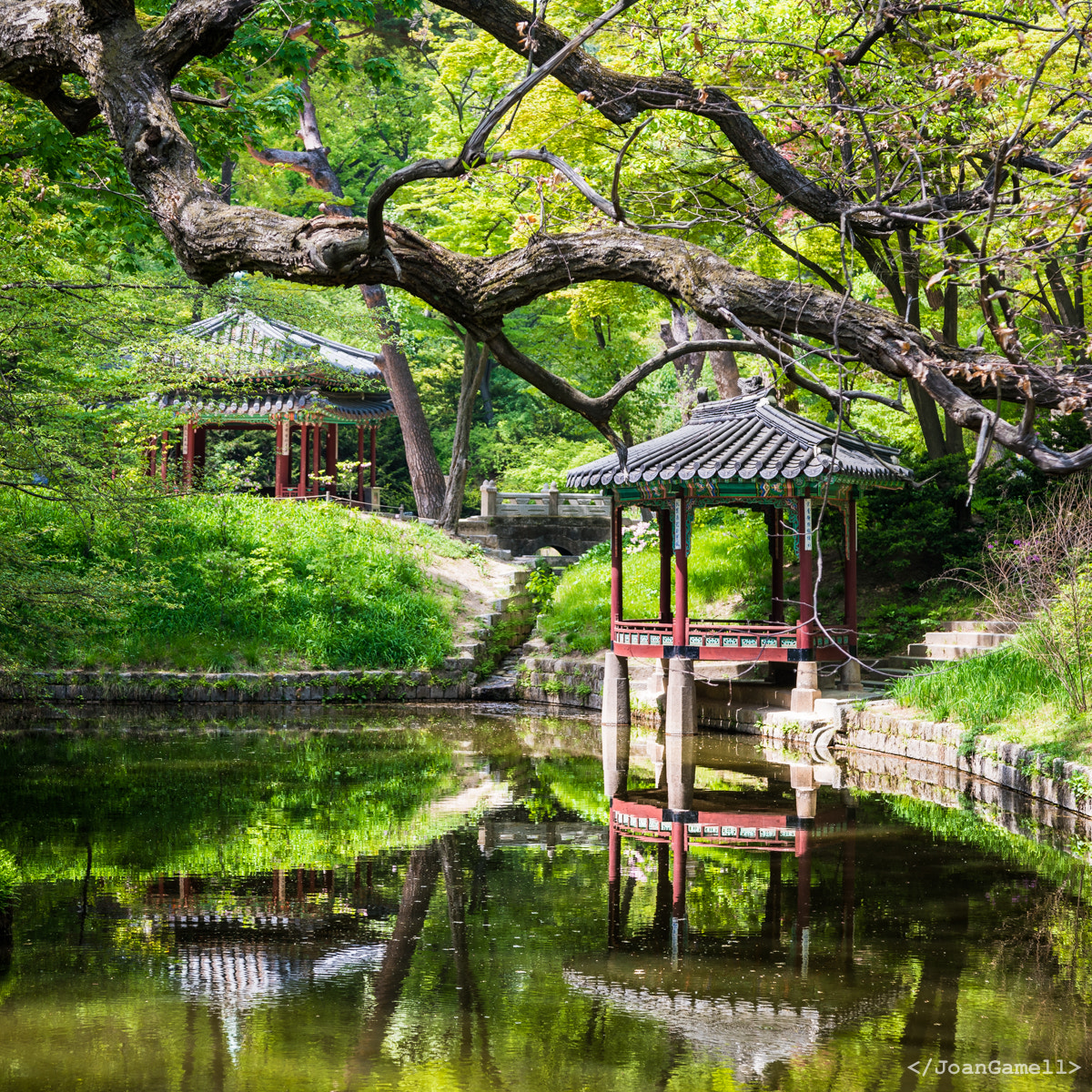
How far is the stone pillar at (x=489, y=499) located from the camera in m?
26.6

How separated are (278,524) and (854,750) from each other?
11661 millimetres

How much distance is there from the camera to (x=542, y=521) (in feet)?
89.0

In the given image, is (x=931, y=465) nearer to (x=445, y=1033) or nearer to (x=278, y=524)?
(x=278, y=524)

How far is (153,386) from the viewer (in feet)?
56.4

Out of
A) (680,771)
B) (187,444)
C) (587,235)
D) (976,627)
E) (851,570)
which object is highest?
(187,444)

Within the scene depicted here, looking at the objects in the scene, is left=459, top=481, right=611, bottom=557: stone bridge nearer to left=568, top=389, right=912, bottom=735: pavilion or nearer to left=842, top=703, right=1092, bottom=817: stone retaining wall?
left=568, top=389, right=912, bottom=735: pavilion

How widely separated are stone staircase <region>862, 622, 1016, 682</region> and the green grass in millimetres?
2404

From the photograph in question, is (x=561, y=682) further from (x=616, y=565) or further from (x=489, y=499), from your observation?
(x=489, y=499)

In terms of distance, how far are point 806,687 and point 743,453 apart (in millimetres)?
2887

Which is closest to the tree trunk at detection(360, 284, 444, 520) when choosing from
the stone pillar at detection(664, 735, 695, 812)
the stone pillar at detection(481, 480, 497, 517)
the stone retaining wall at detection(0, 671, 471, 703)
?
the stone pillar at detection(481, 480, 497, 517)

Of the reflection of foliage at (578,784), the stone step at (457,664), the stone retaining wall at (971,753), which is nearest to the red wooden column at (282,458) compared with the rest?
the stone step at (457,664)

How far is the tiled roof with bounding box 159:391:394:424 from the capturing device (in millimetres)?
22562

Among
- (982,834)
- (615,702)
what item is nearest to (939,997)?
(982,834)

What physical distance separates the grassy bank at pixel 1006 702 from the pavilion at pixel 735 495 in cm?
120
